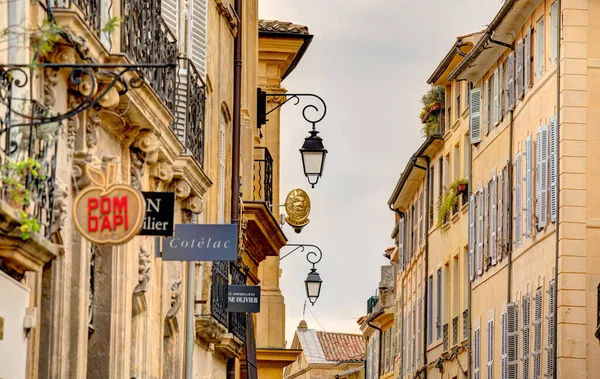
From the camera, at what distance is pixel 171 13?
21094 mm

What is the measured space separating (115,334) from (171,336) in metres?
4.79

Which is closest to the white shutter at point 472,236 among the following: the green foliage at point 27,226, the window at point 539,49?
the window at point 539,49

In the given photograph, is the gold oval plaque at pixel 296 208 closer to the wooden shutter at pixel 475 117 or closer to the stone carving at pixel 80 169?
the wooden shutter at pixel 475 117

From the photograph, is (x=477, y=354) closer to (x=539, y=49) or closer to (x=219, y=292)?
(x=539, y=49)

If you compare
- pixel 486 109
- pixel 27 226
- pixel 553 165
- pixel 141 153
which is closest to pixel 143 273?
pixel 141 153

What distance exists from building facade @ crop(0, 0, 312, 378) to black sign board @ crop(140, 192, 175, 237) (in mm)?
546

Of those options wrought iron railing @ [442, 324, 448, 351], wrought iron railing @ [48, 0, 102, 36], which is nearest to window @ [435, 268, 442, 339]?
wrought iron railing @ [442, 324, 448, 351]

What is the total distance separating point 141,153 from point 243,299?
8466 mm

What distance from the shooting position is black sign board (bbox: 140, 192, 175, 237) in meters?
14.7

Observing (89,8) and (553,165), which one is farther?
(553,165)

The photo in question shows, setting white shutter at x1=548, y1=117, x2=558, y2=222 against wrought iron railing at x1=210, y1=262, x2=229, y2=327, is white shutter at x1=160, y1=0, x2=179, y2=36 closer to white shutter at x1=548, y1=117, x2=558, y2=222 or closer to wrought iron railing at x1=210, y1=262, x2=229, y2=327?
wrought iron railing at x1=210, y1=262, x2=229, y2=327

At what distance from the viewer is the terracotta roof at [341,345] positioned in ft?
326

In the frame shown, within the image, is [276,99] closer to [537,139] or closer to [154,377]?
[537,139]

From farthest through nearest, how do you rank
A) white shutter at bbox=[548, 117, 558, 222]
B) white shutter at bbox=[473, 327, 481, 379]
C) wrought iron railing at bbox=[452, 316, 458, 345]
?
wrought iron railing at bbox=[452, 316, 458, 345], white shutter at bbox=[473, 327, 481, 379], white shutter at bbox=[548, 117, 558, 222]
